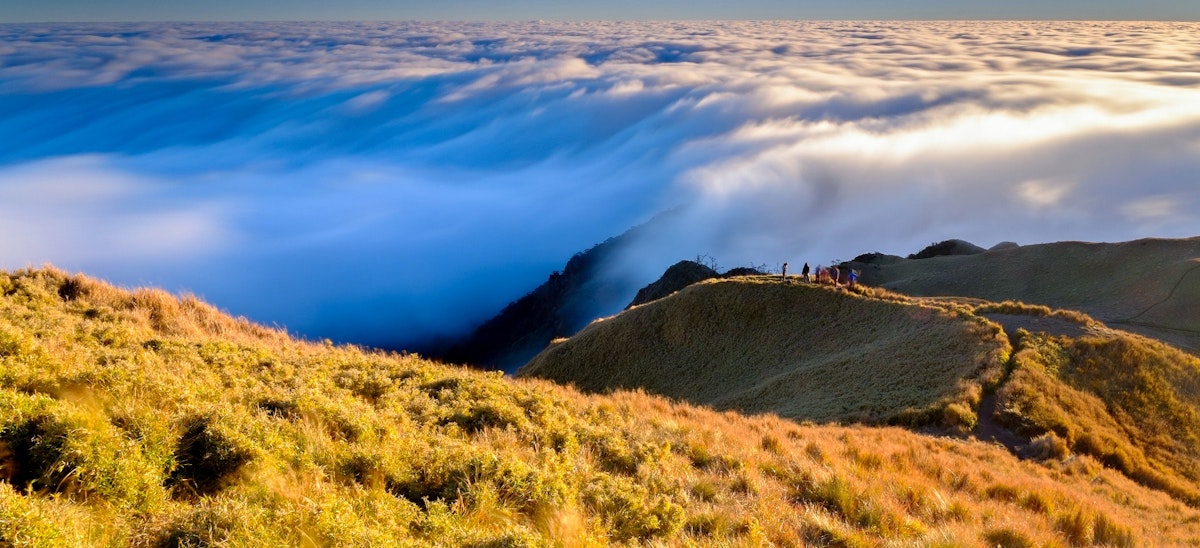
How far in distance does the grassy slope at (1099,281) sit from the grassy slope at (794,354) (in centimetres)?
1226

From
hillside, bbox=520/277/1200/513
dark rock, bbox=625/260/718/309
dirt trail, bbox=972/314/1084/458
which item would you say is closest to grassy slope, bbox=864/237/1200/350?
dirt trail, bbox=972/314/1084/458

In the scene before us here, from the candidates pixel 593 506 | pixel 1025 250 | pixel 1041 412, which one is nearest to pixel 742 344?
pixel 1041 412

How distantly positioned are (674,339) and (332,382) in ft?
79.2

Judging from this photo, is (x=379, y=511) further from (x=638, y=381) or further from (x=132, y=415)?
(x=638, y=381)

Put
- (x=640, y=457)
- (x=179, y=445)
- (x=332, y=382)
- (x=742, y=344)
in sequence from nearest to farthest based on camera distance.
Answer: (x=179, y=445) → (x=640, y=457) → (x=332, y=382) → (x=742, y=344)

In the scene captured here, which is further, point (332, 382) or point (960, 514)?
Result: point (332, 382)

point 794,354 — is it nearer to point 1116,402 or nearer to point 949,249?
point 1116,402

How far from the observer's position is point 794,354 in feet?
85.6

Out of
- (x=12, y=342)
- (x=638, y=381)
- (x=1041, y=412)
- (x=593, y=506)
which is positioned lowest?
(x=638, y=381)

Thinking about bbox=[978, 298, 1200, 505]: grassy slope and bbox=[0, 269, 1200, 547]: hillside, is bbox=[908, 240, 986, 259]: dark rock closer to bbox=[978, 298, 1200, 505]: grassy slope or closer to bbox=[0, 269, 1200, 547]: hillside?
bbox=[978, 298, 1200, 505]: grassy slope

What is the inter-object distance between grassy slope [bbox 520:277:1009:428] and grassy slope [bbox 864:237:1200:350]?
12.3 meters

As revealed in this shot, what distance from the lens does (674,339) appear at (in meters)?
31.2

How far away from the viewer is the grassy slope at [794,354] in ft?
59.9

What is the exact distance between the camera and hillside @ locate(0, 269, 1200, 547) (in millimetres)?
4074
